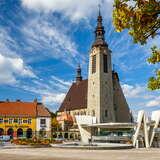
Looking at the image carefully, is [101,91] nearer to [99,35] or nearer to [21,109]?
[99,35]

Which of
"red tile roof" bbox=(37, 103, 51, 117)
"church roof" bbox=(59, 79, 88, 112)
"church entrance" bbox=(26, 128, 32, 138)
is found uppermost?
"church roof" bbox=(59, 79, 88, 112)

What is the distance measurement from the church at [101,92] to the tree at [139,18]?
265 feet

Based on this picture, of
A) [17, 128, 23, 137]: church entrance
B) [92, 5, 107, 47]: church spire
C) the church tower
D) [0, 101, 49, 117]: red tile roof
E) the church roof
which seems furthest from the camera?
the church roof

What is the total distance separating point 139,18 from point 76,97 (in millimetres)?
100750

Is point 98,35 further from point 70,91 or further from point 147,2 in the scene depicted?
point 147,2

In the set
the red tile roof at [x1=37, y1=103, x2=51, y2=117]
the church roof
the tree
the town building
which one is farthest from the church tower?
the tree

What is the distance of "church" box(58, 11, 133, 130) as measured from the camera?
91688mm

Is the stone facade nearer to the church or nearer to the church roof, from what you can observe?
the church

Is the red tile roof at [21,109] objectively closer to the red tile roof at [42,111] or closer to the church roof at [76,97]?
the red tile roof at [42,111]

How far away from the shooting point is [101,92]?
91500 mm

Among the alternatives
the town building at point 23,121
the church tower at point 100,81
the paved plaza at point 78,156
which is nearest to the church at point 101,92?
the church tower at point 100,81

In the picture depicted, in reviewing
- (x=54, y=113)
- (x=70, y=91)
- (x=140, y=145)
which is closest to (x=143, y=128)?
(x=140, y=145)

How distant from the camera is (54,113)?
129 metres

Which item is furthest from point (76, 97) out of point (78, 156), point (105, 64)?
point (78, 156)
